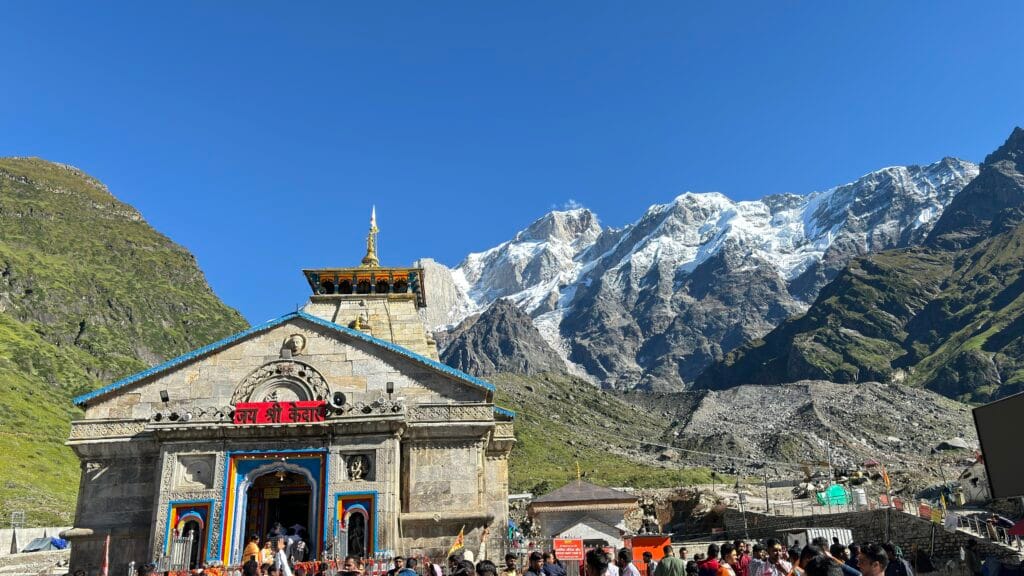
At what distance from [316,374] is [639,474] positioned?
66573 mm

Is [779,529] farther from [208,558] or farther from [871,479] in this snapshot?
[208,558]

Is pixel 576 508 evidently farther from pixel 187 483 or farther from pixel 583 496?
pixel 187 483

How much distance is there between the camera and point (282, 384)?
26.8m

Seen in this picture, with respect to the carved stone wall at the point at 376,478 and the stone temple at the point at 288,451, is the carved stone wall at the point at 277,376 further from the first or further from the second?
the carved stone wall at the point at 376,478

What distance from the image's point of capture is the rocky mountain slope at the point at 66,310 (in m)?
72.4

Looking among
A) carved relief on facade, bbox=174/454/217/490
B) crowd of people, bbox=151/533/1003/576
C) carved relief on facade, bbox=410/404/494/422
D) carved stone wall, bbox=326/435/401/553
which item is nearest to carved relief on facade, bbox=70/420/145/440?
carved relief on facade, bbox=174/454/217/490

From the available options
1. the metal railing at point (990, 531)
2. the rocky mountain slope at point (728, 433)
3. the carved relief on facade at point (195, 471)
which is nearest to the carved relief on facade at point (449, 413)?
the carved relief on facade at point (195, 471)

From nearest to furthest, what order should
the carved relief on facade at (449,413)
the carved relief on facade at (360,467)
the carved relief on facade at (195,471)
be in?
the carved relief on facade at (195,471) → the carved relief on facade at (360,467) → the carved relief on facade at (449,413)

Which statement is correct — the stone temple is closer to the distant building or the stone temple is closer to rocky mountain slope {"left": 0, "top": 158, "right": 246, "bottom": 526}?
the distant building

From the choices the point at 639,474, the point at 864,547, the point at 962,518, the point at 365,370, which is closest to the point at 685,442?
the point at 639,474

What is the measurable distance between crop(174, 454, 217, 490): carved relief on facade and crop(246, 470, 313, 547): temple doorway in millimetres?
1534

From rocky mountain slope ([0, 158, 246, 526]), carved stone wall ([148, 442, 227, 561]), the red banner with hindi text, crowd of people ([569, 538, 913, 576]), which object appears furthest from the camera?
rocky mountain slope ([0, 158, 246, 526])

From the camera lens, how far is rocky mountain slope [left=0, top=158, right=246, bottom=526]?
237ft

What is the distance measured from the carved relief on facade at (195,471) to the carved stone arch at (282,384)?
7.27ft
